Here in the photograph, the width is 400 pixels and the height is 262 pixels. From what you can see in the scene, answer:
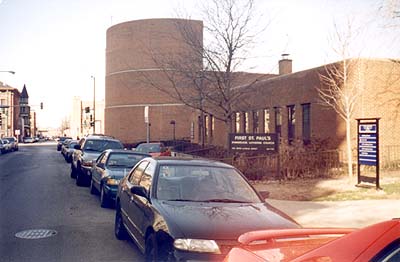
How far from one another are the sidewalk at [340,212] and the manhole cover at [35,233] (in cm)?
501

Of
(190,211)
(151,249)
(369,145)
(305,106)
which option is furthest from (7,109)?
(190,211)

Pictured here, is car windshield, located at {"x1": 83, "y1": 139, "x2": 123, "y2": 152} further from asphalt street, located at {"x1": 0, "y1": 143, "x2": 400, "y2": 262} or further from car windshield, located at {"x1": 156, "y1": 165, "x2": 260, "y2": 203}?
car windshield, located at {"x1": 156, "y1": 165, "x2": 260, "y2": 203}

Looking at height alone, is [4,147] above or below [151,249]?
below

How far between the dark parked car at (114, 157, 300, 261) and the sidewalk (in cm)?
327

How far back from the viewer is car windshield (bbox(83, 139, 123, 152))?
16.5 meters

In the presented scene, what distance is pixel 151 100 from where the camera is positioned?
55.9 metres

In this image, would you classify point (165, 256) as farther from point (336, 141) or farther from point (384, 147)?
point (384, 147)

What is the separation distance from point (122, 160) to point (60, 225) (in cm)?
339

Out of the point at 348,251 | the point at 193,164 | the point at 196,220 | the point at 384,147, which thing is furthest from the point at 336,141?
the point at 348,251

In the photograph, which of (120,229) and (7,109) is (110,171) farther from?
(7,109)

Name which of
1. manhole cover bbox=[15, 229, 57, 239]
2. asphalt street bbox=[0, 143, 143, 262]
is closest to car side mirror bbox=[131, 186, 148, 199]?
asphalt street bbox=[0, 143, 143, 262]

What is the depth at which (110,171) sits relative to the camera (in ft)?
36.1

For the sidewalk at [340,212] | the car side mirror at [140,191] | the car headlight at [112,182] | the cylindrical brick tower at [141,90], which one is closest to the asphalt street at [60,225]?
the car headlight at [112,182]

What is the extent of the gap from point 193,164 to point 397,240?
4.69m
